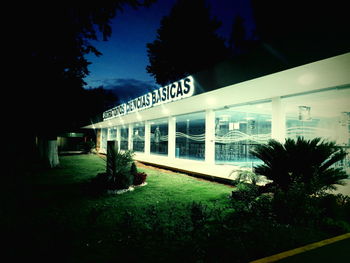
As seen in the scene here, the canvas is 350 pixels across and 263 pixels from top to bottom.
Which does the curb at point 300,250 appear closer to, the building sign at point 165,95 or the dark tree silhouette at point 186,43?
the building sign at point 165,95

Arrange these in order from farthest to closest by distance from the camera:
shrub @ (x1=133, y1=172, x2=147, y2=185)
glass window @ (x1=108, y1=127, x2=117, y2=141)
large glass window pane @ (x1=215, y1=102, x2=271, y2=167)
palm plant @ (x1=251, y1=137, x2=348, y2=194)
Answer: glass window @ (x1=108, y1=127, x2=117, y2=141), large glass window pane @ (x1=215, y1=102, x2=271, y2=167), shrub @ (x1=133, y1=172, x2=147, y2=185), palm plant @ (x1=251, y1=137, x2=348, y2=194)

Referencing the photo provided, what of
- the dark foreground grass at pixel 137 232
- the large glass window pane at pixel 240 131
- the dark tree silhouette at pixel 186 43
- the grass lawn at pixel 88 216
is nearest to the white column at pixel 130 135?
the dark tree silhouette at pixel 186 43

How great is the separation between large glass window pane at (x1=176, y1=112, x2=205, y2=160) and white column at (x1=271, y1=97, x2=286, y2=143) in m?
4.38

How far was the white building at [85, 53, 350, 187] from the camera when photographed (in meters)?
5.99

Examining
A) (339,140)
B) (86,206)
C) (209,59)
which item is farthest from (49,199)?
(209,59)

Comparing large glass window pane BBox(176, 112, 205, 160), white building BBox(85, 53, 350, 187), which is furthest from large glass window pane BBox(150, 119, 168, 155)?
large glass window pane BBox(176, 112, 205, 160)

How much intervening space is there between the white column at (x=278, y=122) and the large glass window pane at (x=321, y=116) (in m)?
0.21

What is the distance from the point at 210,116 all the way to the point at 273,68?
591 cm

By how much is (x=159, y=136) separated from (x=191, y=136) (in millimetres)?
4026

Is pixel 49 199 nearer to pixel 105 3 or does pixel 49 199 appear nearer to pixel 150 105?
pixel 105 3

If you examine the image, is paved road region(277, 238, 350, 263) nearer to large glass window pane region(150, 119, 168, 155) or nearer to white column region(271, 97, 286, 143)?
white column region(271, 97, 286, 143)

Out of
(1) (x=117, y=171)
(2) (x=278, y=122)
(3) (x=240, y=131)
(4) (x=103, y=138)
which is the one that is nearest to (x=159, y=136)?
(3) (x=240, y=131)

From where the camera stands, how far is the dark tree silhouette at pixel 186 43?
26.5 meters

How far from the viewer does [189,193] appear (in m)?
6.50
